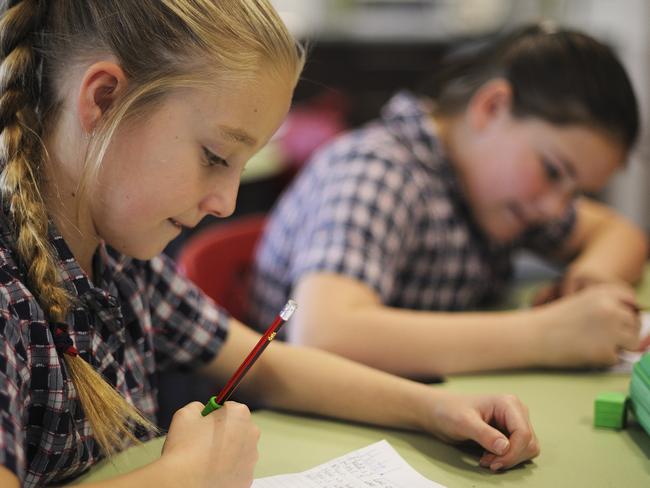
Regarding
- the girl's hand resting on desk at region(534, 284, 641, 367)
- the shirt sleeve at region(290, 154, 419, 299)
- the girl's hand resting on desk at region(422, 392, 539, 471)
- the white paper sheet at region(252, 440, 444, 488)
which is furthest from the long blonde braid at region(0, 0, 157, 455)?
the girl's hand resting on desk at region(534, 284, 641, 367)

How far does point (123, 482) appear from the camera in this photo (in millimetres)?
711

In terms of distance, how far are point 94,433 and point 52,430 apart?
50 millimetres

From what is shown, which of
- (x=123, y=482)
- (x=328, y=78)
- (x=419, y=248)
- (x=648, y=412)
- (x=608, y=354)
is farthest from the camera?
(x=328, y=78)

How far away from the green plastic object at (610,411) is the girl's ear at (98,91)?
2.21 ft

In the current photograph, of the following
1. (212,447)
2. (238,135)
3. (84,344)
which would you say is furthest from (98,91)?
(212,447)

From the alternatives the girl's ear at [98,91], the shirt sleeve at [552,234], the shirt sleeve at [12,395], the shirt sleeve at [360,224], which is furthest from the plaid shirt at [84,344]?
the shirt sleeve at [552,234]

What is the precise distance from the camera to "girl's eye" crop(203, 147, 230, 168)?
0.86m

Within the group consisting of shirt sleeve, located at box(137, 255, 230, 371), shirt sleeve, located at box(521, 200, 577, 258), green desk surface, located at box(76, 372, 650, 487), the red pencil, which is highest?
the red pencil

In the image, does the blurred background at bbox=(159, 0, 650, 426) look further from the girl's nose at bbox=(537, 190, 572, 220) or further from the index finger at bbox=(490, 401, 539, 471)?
the index finger at bbox=(490, 401, 539, 471)

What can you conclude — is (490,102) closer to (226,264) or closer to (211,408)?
(226,264)

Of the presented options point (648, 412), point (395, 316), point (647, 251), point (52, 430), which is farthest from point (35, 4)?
point (647, 251)

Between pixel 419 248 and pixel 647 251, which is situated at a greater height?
pixel 419 248

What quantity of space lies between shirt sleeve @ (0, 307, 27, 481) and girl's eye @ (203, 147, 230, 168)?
0.26 meters

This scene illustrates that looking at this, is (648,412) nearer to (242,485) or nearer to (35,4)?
(242,485)
